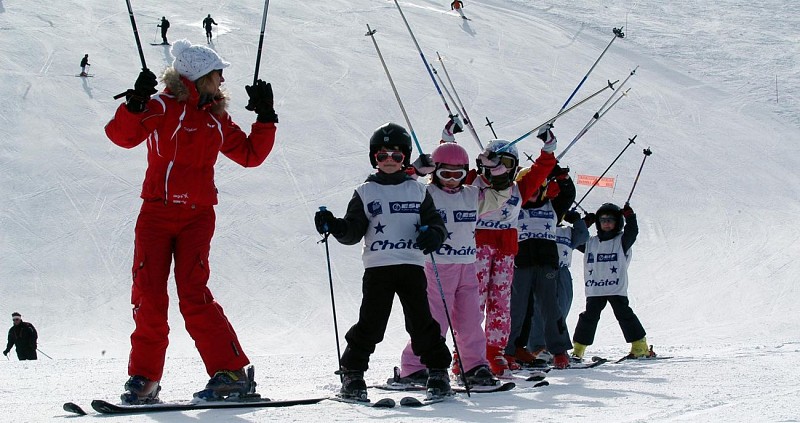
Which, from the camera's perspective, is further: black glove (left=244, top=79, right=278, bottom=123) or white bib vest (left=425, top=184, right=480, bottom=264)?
white bib vest (left=425, top=184, right=480, bottom=264)

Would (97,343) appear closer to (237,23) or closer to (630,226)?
(630,226)

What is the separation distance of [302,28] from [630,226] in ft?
80.8

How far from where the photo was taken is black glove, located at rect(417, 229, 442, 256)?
5.50 m

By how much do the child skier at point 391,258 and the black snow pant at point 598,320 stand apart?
3.91 metres

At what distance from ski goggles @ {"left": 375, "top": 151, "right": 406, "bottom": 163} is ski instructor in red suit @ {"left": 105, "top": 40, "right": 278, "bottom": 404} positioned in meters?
0.68

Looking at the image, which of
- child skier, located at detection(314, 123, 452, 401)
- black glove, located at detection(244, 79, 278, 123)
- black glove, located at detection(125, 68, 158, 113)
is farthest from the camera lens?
child skier, located at detection(314, 123, 452, 401)

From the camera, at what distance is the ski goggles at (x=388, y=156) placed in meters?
5.82

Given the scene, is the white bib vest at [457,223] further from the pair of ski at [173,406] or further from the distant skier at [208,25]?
the distant skier at [208,25]

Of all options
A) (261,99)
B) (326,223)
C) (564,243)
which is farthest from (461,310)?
(564,243)

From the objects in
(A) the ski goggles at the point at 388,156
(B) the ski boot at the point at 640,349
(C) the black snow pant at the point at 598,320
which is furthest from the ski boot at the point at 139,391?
(B) the ski boot at the point at 640,349

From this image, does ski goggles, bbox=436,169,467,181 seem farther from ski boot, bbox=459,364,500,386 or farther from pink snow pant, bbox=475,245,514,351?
ski boot, bbox=459,364,500,386

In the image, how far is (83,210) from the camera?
61.4ft

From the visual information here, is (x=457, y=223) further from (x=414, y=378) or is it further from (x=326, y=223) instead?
(x=326, y=223)

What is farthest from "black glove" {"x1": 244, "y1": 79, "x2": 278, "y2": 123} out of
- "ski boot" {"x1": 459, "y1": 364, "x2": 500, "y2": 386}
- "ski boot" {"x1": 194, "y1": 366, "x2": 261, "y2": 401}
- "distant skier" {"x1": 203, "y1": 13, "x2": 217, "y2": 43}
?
"distant skier" {"x1": 203, "y1": 13, "x2": 217, "y2": 43}
